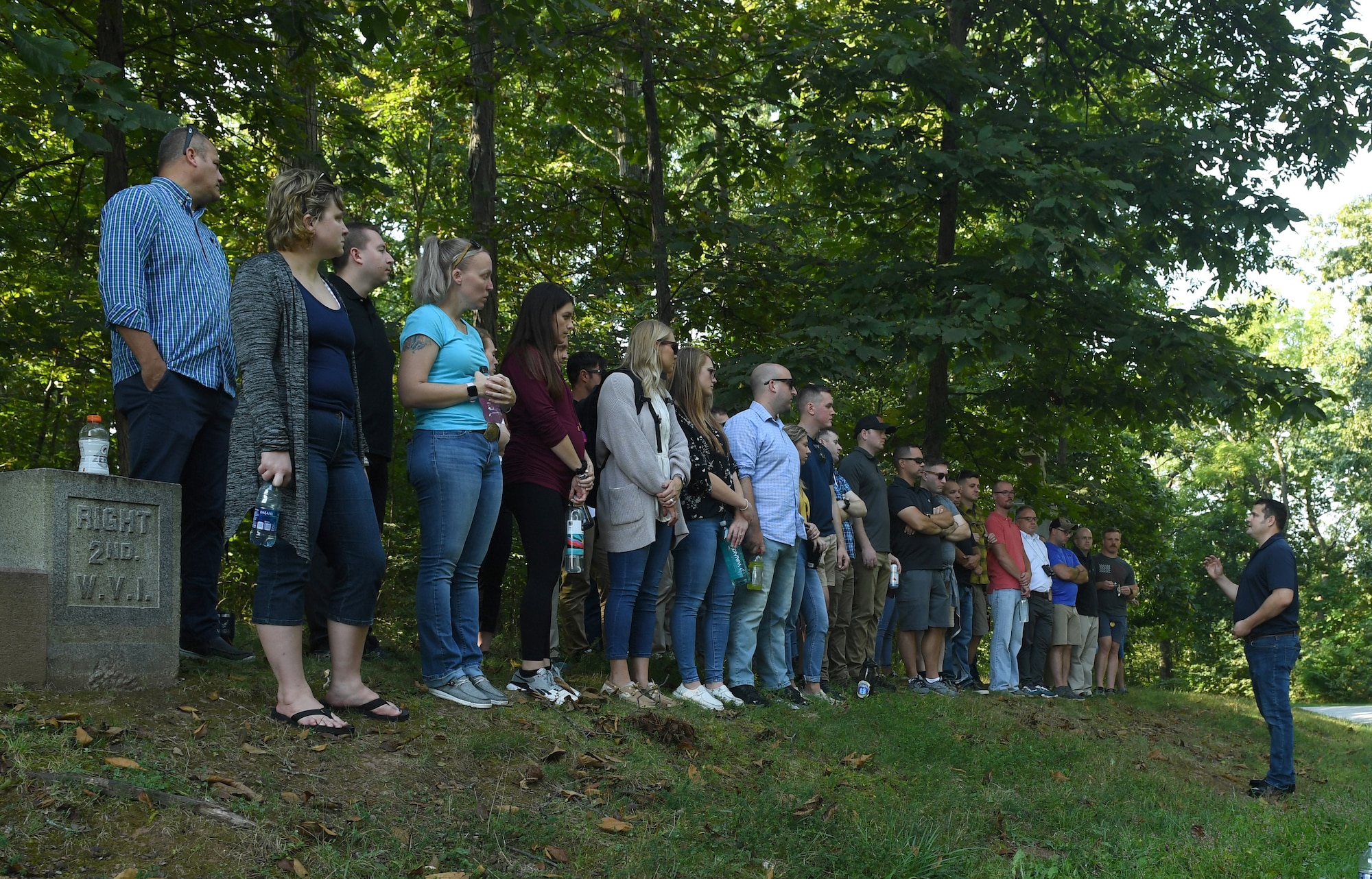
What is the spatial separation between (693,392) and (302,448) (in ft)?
10.7

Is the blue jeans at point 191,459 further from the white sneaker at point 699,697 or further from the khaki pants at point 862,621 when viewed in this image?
the khaki pants at point 862,621

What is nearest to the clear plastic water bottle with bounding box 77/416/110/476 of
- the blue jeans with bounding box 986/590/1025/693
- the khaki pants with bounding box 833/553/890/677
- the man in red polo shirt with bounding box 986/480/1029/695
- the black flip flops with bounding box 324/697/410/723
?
the black flip flops with bounding box 324/697/410/723

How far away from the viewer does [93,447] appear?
5.07 meters

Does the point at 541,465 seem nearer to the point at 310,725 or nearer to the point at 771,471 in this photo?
the point at 310,725

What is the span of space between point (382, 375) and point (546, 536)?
1.24 metres

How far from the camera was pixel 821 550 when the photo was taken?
8797mm

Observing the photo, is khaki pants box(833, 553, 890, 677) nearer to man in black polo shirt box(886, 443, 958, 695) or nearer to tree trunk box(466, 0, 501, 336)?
man in black polo shirt box(886, 443, 958, 695)

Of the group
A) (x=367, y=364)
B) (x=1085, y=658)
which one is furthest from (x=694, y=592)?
(x=1085, y=658)

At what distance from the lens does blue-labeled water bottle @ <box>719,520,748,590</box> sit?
763 centimetres

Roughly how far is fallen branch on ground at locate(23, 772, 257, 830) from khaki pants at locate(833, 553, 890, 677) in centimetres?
678

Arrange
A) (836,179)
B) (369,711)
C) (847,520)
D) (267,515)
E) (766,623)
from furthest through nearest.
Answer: (836,179) → (847,520) → (766,623) → (369,711) → (267,515)

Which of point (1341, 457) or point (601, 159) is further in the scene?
point (1341, 457)

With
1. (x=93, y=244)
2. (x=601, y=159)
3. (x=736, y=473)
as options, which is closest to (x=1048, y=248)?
(x=736, y=473)

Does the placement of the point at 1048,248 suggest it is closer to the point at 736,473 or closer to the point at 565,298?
the point at 736,473
